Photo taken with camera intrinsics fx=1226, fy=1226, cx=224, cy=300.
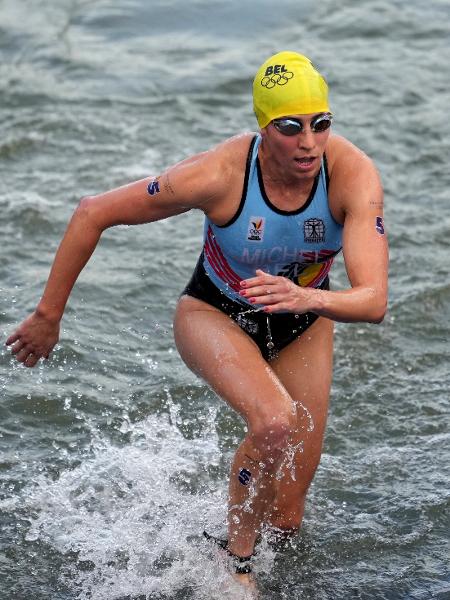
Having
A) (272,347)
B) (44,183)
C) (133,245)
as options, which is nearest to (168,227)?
(133,245)

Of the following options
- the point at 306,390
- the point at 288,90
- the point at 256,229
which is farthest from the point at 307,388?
the point at 288,90

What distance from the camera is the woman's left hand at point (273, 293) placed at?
5.34 m

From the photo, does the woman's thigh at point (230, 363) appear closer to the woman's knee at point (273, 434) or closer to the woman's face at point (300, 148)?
the woman's knee at point (273, 434)

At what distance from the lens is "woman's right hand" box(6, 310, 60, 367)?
6586 mm

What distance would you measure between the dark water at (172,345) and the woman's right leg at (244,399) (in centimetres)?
47

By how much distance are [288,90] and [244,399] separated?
1544mm

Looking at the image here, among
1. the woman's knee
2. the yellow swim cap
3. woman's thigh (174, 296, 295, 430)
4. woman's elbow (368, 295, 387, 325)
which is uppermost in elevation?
the yellow swim cap

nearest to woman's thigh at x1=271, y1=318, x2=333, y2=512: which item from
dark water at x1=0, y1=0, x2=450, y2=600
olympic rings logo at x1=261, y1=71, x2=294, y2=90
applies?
dark water at x1=0, y1=0, x2=450, y2=600

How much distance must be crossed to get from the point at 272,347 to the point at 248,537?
3.38 ft

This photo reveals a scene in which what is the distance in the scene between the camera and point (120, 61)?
15.5 metres

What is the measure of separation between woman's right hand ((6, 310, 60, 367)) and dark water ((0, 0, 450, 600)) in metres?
1.24

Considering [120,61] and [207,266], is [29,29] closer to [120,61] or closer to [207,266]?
[120,61]

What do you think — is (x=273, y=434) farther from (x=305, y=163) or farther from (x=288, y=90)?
(x=288, y=90)

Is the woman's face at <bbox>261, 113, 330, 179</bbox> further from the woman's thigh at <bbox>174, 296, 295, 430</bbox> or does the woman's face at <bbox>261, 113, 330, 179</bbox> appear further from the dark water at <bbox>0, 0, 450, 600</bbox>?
the dark water at <bbox>0, 0, 450, 600</bbox>
